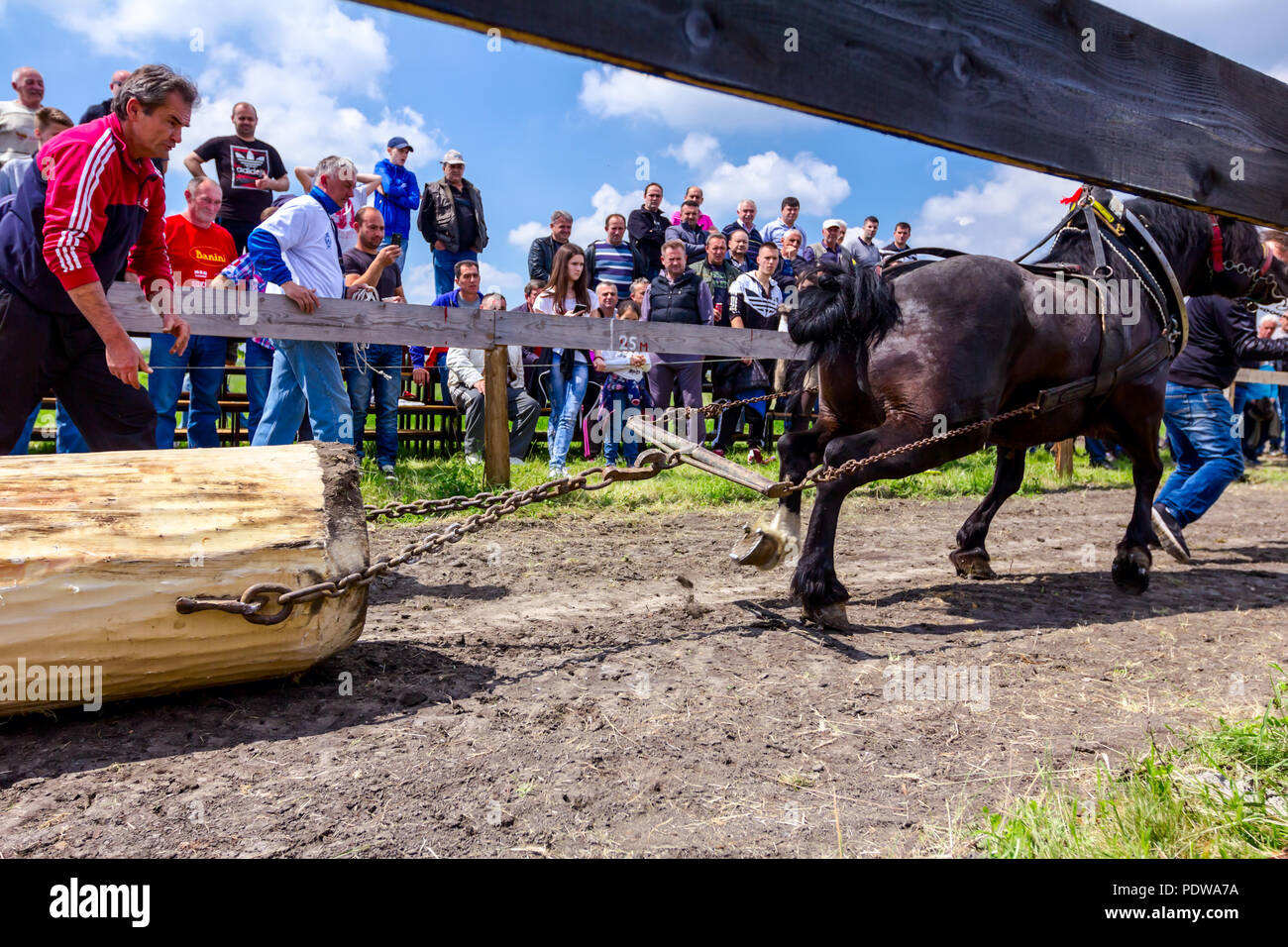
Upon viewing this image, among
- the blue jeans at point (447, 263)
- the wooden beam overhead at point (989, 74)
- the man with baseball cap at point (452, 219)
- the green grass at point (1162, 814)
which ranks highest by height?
the man with baseball cap at point (452, 219)

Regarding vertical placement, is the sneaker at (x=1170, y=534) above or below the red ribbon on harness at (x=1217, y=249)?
below

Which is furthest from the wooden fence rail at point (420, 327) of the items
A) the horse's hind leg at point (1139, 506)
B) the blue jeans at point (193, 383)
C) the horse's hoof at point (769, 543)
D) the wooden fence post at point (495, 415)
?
the horse's hind leg at point (1139, 506)

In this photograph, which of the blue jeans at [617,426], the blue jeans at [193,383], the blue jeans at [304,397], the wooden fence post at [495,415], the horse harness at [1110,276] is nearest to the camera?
the horse harness at [1110,276]

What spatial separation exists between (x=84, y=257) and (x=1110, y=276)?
5.17 metres

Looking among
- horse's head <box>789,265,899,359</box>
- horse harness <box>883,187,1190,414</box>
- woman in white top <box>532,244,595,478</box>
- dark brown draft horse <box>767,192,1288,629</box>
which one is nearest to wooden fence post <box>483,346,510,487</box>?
woman in white top <box>532,244,595,478</box>

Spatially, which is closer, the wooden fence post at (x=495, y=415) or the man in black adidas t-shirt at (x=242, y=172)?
the wooden fence post at (x=495, y=415)

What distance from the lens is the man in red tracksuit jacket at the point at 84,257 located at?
3.33 meters

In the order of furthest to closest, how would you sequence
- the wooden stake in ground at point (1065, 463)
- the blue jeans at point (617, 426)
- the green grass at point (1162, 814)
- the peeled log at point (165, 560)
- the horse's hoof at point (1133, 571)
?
1. the wooden stake in ground at point (1065, 463)
2. the blue jeans at point (617, 426)
3. the horse's hoof at point (1133, 571)
4. the peeled log at point (165, 560)
5. the green grass at point (1162, 814)

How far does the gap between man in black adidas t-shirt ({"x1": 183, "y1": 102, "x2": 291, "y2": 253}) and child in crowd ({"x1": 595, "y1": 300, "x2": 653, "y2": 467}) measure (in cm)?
354

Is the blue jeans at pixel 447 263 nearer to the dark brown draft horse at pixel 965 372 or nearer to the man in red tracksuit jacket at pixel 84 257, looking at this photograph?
the man in red tracksuit jacket at pixel 84 257

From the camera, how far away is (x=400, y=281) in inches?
341

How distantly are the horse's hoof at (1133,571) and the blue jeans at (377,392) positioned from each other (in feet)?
A: 18.7

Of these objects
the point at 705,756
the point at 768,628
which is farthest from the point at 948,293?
the point at 705,756
